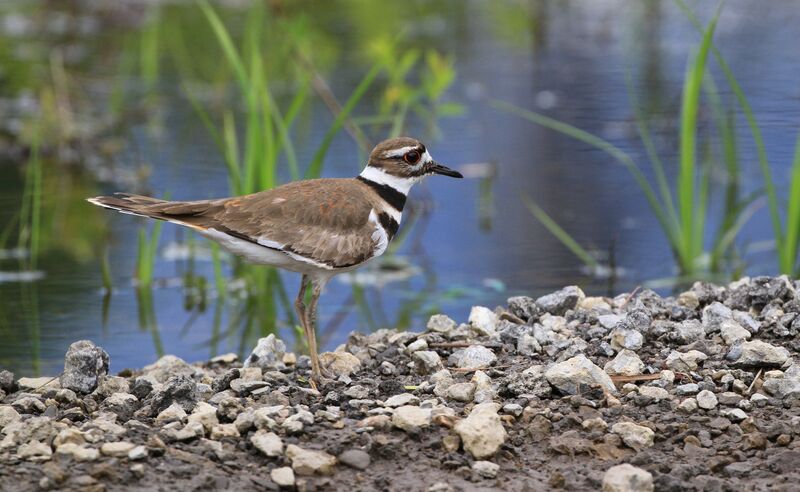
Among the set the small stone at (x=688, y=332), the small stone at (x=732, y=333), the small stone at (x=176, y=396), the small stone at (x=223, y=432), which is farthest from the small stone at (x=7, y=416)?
the small stone at (x=732, y=333)

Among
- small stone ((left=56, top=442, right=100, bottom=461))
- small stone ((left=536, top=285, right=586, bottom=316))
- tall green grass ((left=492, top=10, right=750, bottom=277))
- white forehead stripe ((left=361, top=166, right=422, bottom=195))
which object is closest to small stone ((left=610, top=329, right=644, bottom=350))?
small stone ((left=536, top=285, right=586, bottom=316))

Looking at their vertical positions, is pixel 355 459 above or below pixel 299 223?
below

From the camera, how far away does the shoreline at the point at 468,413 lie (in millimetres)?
3596

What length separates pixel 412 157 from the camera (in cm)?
516

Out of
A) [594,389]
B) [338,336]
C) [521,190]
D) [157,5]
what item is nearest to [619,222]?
[521,190]

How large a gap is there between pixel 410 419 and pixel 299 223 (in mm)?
1199

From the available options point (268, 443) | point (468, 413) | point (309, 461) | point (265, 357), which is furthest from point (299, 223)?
point (309, 461)

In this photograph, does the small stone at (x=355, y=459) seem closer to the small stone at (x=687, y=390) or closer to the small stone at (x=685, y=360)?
the small stone at (x=687, y=390)

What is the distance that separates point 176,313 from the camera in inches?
260

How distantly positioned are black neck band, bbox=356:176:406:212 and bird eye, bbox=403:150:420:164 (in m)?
0.14

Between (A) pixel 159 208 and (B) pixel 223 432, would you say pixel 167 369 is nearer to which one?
(A) pixel 159 208

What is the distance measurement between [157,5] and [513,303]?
1192cm

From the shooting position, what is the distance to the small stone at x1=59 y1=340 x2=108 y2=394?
4500 mm

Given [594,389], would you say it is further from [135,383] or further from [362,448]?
[135,383]
